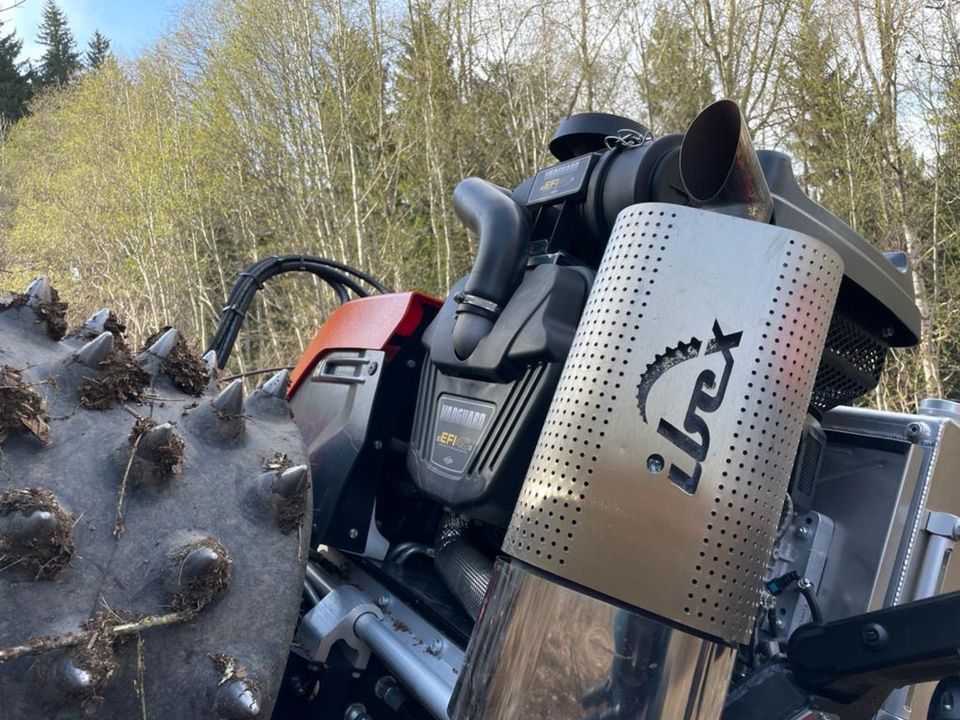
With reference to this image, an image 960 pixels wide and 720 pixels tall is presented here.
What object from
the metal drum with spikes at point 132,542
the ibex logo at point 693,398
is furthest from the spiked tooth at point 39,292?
the ibex logo at point 693,398

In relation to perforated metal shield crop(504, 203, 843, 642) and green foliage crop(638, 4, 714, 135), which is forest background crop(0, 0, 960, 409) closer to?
green foliage crop(638, 4, 714, 135)

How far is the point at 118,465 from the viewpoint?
1176 millimetres

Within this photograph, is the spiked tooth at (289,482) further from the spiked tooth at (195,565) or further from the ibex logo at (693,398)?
the ibex logo at (693,398)

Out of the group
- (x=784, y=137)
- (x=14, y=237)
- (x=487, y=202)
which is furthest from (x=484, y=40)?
(x=487, y=202)

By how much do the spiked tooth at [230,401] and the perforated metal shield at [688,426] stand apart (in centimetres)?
50

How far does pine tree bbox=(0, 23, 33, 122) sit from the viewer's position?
126 feet

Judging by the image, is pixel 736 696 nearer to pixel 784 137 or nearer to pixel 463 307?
pixel 463 307

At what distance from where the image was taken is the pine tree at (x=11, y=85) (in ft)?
126

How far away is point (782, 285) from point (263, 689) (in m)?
0.82

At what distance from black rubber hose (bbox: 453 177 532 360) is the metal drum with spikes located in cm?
35

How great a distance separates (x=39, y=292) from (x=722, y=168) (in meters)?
1.04

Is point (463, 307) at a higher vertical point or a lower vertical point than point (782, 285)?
lower

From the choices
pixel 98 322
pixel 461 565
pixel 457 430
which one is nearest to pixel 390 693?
pixel 461 565

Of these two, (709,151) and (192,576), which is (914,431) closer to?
(709,151)
